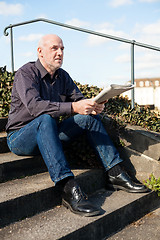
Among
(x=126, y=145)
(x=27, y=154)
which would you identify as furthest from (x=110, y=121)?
(x=27, y=154)

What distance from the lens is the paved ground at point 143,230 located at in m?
2.21

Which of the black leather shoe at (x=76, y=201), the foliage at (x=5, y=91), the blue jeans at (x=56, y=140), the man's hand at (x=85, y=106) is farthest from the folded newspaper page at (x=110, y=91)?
the foliage at (x=5, y=91)

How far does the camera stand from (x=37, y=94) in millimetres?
2523

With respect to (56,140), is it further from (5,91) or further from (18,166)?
(5,91)

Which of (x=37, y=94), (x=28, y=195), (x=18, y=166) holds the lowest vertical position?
(x=28, y=195)

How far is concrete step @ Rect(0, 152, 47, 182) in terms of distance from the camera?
2.51 metres

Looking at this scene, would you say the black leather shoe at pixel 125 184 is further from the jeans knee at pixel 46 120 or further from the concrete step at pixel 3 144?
the concrete step at pixel 3 144

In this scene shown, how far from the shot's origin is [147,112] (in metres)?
4.21

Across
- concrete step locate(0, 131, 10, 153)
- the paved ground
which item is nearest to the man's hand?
concrete step locate(0, 131, 10, 153)

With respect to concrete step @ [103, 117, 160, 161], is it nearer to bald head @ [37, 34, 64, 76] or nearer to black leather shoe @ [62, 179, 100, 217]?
bald head @ [37, 34, 64, 76]

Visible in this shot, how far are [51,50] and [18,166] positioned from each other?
45.9 inches

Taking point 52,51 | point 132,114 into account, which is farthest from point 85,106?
point 132,114

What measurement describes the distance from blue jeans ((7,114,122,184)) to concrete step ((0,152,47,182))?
0.27ft

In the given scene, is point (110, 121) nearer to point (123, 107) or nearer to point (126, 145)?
point (126, 145)
